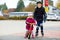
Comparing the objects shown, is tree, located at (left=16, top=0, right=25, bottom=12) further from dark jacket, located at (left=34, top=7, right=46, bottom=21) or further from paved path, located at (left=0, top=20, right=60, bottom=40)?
dark jacket, located at (left=34, top=7, right=46, bottom=21)

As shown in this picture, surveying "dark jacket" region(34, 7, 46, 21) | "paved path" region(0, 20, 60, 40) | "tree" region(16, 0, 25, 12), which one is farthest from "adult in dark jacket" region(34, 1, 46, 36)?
"tree" region(16, 0, 25, 12)

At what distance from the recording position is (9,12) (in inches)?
637

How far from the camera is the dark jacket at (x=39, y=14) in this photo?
28.6ft

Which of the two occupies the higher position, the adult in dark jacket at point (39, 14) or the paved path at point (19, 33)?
the adult in dark jacket at point (39, 14)

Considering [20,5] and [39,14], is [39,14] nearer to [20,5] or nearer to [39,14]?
[39,14]

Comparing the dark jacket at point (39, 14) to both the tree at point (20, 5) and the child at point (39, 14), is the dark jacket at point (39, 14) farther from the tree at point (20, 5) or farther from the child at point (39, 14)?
the tree at point (20, 5)

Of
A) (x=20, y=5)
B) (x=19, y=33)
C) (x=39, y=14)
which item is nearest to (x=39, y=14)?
(x=39, y=14)

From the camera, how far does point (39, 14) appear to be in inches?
345

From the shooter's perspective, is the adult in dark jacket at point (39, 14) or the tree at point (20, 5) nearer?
the adult in dark jacket at point (39, 14)

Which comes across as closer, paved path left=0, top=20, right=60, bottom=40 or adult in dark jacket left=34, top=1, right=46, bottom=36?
paved path left=0, top=20, right=60, bottom=40

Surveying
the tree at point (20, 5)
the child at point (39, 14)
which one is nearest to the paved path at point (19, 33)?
the child at point (39, 14)

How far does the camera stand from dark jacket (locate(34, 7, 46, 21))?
8.72 metres

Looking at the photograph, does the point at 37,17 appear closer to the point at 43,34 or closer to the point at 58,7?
the point at 43,34

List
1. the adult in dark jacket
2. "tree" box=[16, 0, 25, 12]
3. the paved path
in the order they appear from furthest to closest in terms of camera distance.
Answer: "tree" box=[16, 0, 25, 12] → the adult in dark jacket → the paved path
